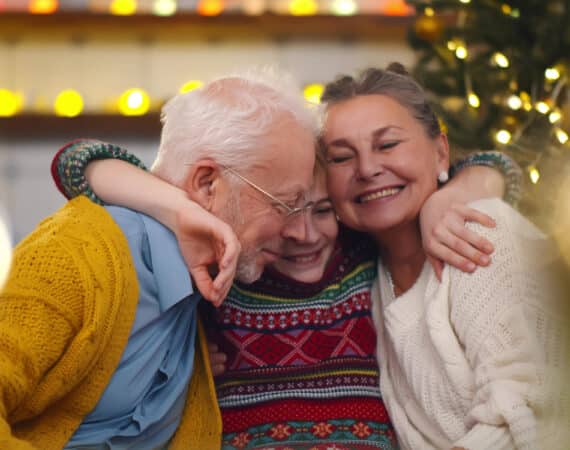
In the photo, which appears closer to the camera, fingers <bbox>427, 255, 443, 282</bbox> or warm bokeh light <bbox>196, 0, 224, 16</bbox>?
fingers <bbox>427, 255, 443, 282</bbox>

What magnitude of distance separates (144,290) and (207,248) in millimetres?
138

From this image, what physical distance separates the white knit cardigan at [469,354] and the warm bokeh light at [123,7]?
3.07 metres

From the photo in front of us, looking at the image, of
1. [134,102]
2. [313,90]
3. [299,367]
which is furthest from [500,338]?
[134,102]

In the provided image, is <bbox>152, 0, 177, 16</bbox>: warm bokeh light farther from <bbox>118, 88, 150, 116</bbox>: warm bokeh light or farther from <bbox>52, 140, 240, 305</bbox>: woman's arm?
<bbox>52, 140, 240, 305</bbox>: woman's arm

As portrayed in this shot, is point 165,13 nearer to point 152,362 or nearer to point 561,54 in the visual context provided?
point 561,54

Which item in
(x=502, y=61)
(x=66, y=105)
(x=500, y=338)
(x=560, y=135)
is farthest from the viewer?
(x=66, y=105)

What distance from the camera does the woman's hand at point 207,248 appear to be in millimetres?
1257

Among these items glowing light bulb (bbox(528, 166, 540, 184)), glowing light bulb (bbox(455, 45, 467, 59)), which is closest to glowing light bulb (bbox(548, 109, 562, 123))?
glowing light bulb (bbox(455, 45, 467, 59))

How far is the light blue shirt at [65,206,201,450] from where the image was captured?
1272mm

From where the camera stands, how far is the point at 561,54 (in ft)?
8.43

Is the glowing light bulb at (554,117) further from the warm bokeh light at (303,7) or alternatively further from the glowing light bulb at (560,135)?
the warm bokeh light at (303,7)

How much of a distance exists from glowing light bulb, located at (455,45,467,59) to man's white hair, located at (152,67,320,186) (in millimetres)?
1401

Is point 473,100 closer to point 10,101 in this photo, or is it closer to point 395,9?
point 395,9

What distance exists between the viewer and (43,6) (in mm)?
4039
